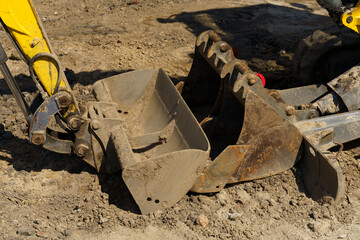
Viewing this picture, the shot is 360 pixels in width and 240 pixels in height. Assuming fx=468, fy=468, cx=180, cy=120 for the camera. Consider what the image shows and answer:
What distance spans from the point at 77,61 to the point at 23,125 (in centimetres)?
182

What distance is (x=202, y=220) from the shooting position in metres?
3.81

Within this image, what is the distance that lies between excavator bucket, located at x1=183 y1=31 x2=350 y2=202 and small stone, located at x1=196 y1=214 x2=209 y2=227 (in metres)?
0.23

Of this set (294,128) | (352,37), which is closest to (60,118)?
(294,128)

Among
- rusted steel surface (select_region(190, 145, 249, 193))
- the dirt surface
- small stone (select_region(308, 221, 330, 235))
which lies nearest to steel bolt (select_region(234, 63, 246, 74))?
rusted steel surface (select_region(190, 145, 249, 193))

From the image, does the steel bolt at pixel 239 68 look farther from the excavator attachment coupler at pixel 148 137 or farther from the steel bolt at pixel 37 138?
the steel bolt at pixel 37 138

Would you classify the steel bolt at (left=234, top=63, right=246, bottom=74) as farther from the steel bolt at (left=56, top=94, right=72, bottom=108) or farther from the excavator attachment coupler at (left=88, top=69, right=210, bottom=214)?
the steel bolt at (left=56, top=94, right=72, bottom=108)

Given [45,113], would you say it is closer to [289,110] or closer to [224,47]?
[224,47]

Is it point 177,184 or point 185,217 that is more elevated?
point 177,184

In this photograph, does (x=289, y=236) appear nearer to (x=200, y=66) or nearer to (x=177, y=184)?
(x=177, y=184)

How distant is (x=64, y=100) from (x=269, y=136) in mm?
1729

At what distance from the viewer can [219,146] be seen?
4.66 meters

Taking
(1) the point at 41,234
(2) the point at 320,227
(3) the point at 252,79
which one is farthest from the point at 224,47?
(1) the point at 41,234

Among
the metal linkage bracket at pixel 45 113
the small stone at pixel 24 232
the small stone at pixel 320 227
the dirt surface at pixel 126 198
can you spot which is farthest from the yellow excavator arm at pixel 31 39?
the small stone at pixel 320 227

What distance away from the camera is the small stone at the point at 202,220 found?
12.4ft
